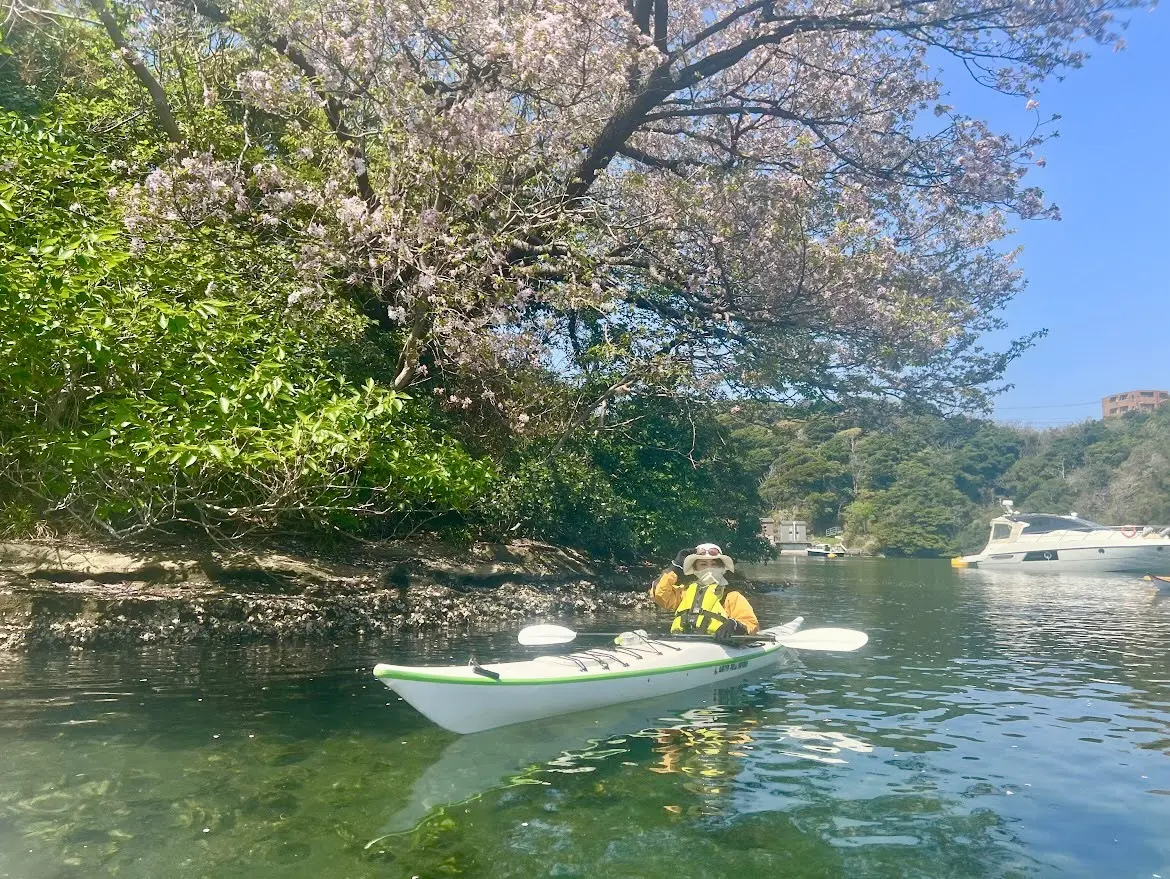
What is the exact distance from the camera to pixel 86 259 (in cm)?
821

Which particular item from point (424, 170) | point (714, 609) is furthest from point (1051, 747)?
point (424, 170)

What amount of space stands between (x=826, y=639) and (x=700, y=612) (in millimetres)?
2414

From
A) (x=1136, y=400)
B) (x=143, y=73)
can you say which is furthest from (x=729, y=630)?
(x=1136, y=400)

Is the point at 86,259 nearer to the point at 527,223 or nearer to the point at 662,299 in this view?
the point at 527,223

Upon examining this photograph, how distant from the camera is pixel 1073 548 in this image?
40188 millimetres

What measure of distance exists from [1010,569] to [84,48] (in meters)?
42.3

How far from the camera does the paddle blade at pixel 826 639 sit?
10.9m

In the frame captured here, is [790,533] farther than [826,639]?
Yes

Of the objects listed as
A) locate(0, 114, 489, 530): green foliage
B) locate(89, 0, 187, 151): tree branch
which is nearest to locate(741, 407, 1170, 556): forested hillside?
locate(89, 0, 187, 151): tree branch

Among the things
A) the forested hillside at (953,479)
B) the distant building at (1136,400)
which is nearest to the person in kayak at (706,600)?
the forested hillside at (953,479)

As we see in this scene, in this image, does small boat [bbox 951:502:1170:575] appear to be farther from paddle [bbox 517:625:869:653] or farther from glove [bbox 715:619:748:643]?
glove [bbox 715:619:748:643]

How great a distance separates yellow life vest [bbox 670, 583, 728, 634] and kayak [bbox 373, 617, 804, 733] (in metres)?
0.27

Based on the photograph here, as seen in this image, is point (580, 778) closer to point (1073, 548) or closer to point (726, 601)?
point (726, 601)

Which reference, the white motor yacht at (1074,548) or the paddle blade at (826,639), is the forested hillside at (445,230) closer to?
the paddle blade at (826,639)
